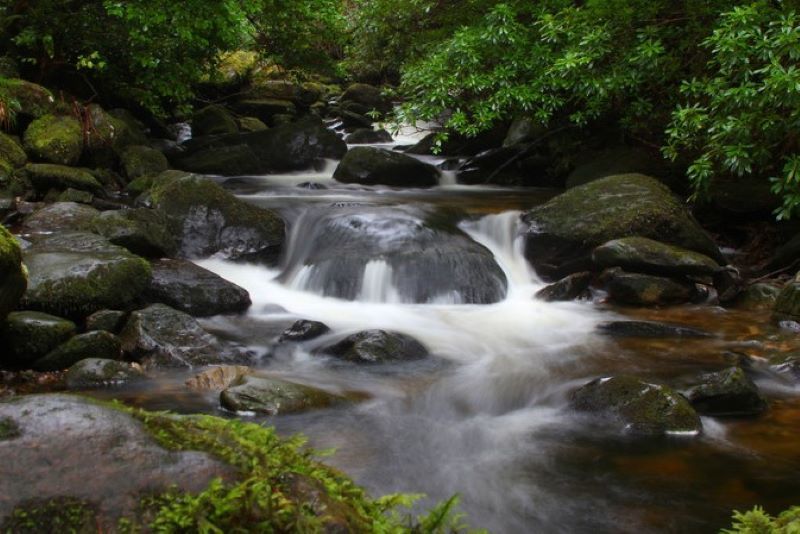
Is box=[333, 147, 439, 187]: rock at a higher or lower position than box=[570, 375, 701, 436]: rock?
higher

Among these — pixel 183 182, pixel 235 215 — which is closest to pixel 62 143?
pixel 183 182

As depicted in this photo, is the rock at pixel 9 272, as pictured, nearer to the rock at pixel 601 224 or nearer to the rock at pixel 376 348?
the rock at pixel 376 348

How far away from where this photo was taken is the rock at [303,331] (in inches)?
286

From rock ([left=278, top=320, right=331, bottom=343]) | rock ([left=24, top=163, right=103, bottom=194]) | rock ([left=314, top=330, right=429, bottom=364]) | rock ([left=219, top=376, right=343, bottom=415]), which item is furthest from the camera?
rock ([left=24, top=163, right=103, bottom=194])

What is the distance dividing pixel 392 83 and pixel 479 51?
17.1 meters

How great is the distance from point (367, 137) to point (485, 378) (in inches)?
572

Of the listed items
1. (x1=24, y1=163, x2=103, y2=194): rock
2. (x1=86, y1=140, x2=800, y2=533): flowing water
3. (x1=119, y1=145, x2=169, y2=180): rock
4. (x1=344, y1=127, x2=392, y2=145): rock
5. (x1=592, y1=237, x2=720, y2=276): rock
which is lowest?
(x1=86, y1=140, x2=800, y2=533): flowing water

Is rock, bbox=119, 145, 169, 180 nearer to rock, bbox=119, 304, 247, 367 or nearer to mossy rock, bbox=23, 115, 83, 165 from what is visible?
mossy rock, bbox=23, 115, 83, 165

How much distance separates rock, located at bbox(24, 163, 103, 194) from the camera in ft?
34.7

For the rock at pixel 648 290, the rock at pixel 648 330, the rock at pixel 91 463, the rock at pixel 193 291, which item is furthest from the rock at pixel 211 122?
the rock at pixel 91 463

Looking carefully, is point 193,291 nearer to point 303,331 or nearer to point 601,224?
point 303,331

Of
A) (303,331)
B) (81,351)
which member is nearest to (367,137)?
(303,331)

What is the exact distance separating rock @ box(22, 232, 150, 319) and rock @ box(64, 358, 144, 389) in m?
1.04

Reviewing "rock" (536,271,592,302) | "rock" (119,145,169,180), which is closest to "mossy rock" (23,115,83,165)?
"rock" (119,145,169,180)
